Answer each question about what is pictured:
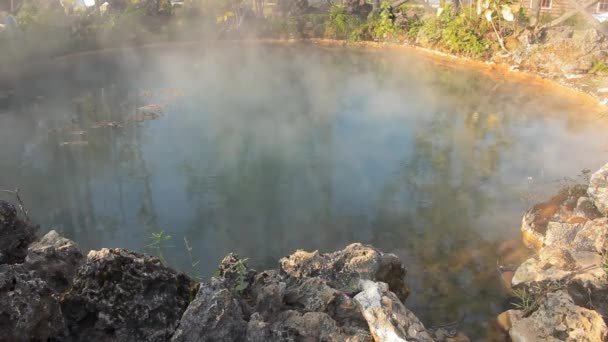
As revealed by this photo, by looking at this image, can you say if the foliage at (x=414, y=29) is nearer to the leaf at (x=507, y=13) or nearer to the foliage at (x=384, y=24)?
the foliage at (x=384, y=24)

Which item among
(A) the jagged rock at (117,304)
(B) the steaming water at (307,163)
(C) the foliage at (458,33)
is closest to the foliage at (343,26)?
(C) the foliage at (458,33)

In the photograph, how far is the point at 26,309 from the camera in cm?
364

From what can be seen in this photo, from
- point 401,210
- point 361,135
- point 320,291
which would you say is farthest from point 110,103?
point 320,291

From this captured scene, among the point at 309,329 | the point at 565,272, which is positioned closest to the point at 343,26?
the point at 565,272

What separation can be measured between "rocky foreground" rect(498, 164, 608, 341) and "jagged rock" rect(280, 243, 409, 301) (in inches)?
59.2

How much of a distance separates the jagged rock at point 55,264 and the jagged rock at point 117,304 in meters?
0.56

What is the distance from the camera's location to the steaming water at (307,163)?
25.3 feet

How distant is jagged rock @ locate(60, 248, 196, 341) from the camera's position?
416 centimetres

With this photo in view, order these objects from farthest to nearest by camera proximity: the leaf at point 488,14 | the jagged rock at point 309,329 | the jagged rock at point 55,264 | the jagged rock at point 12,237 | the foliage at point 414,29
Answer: the foliage at point 414,29 → the leaf at point 488,14 → the jagged rock at point 12,237 → the jagged rock at point 55,264 → the jagged rock at point 309,329

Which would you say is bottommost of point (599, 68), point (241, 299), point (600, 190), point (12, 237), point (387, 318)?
point (600, 190)

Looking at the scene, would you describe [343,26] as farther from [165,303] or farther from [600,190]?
[165,303]

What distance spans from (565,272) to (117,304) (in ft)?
16.6

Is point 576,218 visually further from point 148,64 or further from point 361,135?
point 148,64

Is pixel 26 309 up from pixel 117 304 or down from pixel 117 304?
up
